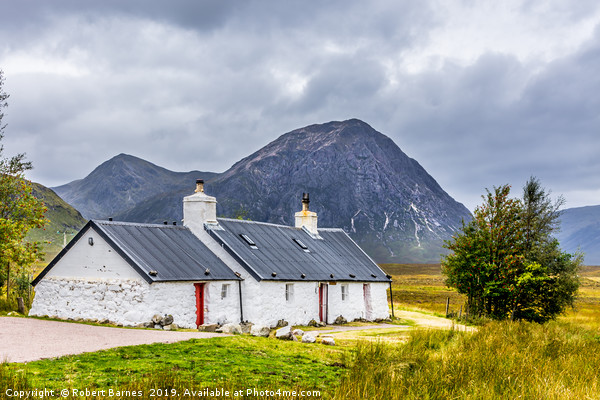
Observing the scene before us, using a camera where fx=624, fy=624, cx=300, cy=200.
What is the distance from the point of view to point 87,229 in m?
28.9

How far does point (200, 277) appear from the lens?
29.0 meters

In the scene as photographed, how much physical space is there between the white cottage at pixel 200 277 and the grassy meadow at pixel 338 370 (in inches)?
314

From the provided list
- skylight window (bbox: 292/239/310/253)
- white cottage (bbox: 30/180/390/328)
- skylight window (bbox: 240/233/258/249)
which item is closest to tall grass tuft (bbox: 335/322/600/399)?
white cottage (bbox: 30/180/390/328)

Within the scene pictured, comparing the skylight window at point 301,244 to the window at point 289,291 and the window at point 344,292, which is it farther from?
the window at point 289,291

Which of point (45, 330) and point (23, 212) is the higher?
point (23, 212)

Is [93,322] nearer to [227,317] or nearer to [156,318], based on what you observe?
[156,318]

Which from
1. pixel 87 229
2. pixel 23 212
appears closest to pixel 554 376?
pixel 87 229

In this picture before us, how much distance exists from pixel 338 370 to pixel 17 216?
2458cm

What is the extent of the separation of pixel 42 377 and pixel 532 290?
94.3ft

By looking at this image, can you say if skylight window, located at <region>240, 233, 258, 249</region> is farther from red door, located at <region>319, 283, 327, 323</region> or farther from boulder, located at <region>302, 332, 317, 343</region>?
boulder, located at <region>302, 332, 317, 343</region>

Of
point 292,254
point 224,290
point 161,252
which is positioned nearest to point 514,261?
point 292,254

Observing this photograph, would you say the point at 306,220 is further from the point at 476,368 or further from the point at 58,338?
the point at 476,368

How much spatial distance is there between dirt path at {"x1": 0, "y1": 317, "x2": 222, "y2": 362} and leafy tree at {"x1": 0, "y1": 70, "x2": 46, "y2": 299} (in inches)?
268

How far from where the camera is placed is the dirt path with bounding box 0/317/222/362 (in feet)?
54.7
